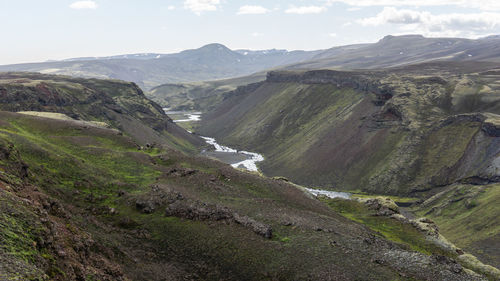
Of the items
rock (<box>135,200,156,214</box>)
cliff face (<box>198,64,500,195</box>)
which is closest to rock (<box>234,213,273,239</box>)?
rock (<box>135,200,156,214</box>)

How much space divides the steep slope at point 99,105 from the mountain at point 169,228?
2996 centimetres

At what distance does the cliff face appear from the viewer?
99.2 m

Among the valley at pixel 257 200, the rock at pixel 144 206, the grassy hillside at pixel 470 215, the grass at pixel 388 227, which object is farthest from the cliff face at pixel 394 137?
the rock at pixel 144 206

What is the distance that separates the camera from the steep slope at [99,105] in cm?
10675

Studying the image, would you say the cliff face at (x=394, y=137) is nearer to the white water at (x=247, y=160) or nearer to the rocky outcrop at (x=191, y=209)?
the white water at (x=247, y=160)

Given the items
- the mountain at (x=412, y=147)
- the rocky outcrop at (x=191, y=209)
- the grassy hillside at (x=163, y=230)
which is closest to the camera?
the grassy hillside at (x=163, y=230)

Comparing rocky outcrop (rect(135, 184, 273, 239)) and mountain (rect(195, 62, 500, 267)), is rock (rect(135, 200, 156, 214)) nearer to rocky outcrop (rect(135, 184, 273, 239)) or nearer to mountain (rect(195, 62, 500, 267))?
rocky outcrop (rect(135, 184, 273, 239))

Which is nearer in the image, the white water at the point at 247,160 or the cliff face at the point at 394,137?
the cliff face at the point at 394,137

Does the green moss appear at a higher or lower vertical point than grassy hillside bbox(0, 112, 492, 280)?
lower

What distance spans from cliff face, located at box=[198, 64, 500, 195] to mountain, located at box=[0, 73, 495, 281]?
49.3 meters

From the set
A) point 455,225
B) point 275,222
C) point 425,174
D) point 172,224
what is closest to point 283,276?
point 275,222

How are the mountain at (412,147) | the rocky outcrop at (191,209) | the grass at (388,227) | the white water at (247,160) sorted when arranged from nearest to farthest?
1. the rocky outcrop at (191,209)
2. the grass at (388,227)
3. the mountain at (412,147)
4. the white water at (247,160)

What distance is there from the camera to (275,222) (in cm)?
4153

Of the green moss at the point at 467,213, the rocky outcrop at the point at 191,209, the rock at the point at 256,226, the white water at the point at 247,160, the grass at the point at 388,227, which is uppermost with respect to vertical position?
the rocky outcrop at the point at 191,209
